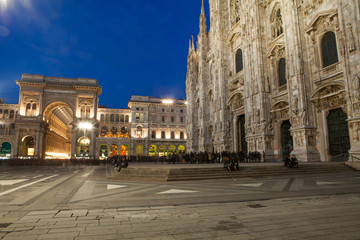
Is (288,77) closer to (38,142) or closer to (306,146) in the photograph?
(306,146)

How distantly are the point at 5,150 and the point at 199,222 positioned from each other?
70.3 meters

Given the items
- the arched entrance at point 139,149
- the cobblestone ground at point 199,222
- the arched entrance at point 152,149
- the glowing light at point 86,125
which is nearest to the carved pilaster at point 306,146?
the cobblestone ground at point 199,222

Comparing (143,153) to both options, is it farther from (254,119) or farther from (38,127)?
(254,119)

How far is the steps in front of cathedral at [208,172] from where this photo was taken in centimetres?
1277

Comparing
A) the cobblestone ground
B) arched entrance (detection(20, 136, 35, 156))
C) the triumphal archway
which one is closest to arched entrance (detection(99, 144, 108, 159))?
the triumphal archway

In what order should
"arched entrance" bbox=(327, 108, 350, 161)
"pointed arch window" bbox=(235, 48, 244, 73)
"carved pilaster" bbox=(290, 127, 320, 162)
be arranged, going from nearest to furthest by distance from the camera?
"arched entrance" bbox=(327, 108, 350, 161) < "carved pilaster" bbox=(290, 127, 320, 162) < "pointed arch window" bbox=(235, 48, 244, 73)

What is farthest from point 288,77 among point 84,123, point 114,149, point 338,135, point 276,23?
point 114,149

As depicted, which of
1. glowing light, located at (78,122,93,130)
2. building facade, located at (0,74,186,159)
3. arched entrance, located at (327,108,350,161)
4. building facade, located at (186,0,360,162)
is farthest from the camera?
building facade, located at (0,74,186,159)

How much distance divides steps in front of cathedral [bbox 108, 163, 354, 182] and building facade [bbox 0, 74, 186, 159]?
32.6 m

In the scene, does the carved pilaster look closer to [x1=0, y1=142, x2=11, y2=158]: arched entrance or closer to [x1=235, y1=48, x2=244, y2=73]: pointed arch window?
[x1=235, y1=48, x2=244, y2=73]: pointed arch window

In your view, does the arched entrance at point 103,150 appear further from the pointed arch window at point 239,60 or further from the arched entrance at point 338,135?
the arched entrance at point 338,135

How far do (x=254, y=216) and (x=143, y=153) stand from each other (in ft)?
194

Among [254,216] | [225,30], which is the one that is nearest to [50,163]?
[225,30]

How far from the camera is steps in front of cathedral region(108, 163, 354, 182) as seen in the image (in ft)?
41.9
